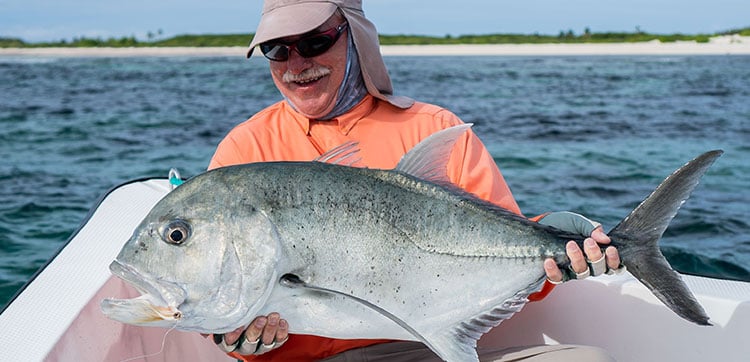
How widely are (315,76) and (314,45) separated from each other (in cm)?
13

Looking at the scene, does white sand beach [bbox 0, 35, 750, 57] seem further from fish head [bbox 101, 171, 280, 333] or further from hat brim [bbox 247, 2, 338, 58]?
fish head [bbox 101, 171, 280, 333]

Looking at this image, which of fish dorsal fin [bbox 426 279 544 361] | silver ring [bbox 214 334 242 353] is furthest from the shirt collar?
fish dorsal fin [bbox 426 279 544 361]

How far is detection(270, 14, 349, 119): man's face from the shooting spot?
3.17 m

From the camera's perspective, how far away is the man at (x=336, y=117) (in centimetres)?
309

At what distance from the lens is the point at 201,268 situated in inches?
86.4

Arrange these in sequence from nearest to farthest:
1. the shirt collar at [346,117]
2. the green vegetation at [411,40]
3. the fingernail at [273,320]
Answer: the fingernail at [273,320] → the shirt collar at [346,117] → the green vegetation at [411,40]

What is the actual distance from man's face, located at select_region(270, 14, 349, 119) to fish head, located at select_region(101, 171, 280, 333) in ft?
3.44

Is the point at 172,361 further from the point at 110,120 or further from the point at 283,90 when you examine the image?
the point at 110,120

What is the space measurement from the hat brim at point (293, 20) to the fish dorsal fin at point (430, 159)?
32.2 inches

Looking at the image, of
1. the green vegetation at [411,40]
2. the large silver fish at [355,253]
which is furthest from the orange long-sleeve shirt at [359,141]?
the green vegetation at [411,40]

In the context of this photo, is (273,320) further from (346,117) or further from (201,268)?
(346,117)

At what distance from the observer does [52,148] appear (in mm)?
13391

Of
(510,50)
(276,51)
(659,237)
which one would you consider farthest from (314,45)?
(510,50)

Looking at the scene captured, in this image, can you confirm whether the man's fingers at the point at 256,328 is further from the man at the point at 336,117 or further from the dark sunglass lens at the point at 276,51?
the dark sunglass lens at the point at 276,51
